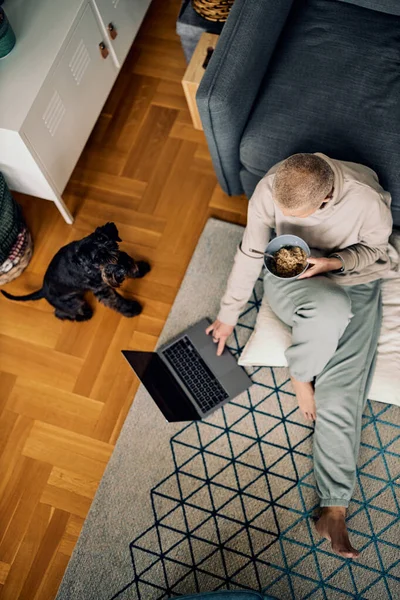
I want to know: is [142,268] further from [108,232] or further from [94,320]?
[108,232]

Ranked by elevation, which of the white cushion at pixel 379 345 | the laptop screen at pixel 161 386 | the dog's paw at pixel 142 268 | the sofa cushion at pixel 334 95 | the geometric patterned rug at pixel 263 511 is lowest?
the geometric patterned rug at pixel 263 511

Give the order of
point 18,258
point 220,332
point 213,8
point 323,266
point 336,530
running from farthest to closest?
point 18,258 → point 213,8 → point 220,332 → point 336,530 → point 323,266

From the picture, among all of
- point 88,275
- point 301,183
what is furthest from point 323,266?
point 88,275

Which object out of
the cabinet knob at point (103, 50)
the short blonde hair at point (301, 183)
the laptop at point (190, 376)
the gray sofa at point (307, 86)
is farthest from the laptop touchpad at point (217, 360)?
the cabinet knob at point (103, 50)

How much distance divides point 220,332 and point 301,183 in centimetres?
76

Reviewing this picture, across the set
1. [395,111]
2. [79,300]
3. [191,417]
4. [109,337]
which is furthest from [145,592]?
[395,111]

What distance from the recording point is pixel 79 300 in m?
2.09

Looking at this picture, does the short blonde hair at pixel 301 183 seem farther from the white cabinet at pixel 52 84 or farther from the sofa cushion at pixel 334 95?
the white cabinet at pixel 52 84

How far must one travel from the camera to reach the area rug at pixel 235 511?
1.80 meters

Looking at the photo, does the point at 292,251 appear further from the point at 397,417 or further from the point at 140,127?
the point at 140,127

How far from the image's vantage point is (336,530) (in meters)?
1.71

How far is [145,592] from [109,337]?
932 millimetres

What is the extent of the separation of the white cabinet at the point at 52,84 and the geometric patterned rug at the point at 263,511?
1131mm

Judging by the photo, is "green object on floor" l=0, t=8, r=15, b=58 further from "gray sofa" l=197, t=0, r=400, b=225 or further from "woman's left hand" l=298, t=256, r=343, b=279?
"woman's left hand" l=298, t=256, r=343, b=279
